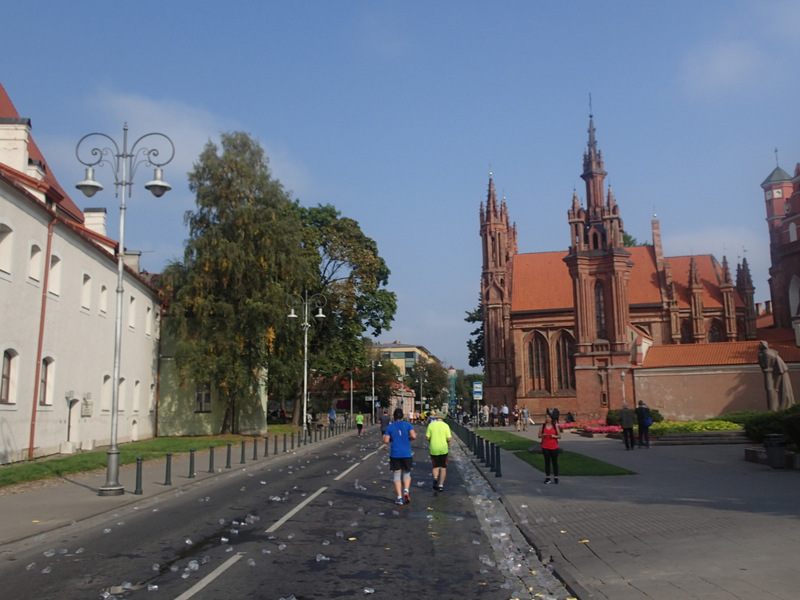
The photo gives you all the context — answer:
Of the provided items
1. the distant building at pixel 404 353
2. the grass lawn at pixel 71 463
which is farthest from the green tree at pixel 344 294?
the distant building at pixel 404 353

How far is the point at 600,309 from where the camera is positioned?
54.2 metres

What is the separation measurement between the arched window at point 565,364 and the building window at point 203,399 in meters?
35.4

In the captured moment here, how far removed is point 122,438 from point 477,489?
2260 cm

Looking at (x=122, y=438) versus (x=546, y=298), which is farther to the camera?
(x=546, y=298)

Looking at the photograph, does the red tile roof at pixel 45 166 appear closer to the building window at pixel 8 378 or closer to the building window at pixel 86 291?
the building window at pixel 86 291

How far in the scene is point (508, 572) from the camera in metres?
7.72

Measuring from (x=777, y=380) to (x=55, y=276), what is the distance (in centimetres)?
2807

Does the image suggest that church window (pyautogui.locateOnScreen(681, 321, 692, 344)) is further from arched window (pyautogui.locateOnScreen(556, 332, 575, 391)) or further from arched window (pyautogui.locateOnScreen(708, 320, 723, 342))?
arched window (pyautogui.locateOnScreen(556, 332, 575, 391))

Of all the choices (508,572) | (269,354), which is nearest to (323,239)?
(269,354)

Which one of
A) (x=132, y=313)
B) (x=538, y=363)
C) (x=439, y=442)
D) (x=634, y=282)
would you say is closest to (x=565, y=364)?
(x=538, y=363)

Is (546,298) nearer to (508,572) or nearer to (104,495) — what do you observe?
(104,495)

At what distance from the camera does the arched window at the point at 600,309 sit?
53.5 metres

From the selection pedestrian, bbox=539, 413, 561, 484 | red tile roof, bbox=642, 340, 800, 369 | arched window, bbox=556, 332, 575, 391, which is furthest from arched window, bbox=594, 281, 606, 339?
pedestrian, bbox=539, 413, 561, 484

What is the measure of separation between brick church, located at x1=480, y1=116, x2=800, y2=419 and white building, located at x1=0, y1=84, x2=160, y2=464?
32392mm
